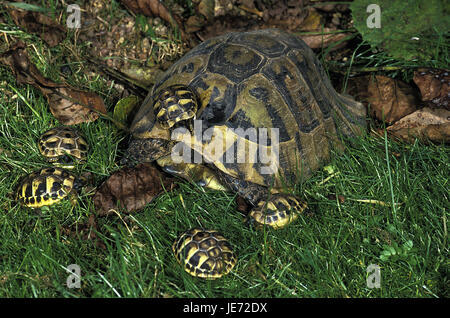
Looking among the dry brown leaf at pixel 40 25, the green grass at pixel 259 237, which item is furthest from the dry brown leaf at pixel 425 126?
the dry brown leaf at pixel 40 25

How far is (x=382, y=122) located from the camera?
5.62m

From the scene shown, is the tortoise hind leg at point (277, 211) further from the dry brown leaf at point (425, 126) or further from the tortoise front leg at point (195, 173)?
the dry brown leaf at point (425, 126)

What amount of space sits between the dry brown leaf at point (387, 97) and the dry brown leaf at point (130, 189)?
2.66m

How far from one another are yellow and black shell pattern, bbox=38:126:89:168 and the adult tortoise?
0.59m

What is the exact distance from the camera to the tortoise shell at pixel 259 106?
4383 millimetres

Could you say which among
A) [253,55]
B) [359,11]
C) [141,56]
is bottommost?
[253,55]

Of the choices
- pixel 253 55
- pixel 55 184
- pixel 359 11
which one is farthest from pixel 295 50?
pixel 55 184

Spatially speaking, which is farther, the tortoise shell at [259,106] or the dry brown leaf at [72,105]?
the dry brown leaf at [72,105]

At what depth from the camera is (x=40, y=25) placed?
Answer: 591cm

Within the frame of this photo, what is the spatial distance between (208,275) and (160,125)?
1.58 metres

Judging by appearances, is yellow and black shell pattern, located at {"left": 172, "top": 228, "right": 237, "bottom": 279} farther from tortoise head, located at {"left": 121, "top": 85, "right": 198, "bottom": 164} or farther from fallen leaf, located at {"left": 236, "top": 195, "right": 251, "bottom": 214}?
tortoise head, located at {"left": 121, "top": 85, "right": 198, "bottom": 164}

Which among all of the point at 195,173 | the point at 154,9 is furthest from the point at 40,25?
the point at 195,173

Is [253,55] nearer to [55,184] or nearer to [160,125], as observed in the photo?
[160,125]

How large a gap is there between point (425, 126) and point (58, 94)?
13.5 ft
